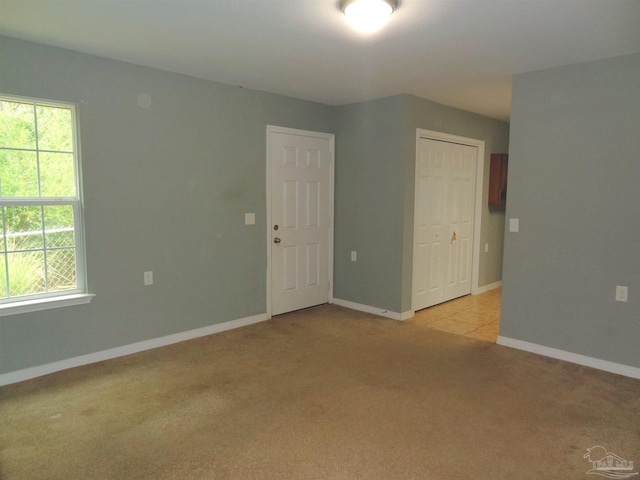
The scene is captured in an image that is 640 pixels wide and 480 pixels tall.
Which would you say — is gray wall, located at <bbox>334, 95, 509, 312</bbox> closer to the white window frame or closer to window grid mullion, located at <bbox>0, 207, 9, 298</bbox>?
the white window frame

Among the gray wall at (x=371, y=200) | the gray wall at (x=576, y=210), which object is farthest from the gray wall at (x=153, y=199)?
the gray wall at (x=576, y=210)

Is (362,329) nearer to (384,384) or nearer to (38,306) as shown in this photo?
(384,384)

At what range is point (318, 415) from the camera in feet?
8.42

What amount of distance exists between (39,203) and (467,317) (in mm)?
4127

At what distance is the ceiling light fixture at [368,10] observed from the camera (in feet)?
7.22

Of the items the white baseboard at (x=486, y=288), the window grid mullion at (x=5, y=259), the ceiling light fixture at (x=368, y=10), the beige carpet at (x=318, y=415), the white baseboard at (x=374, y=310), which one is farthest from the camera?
the white baseboard at (x=486, y=288)

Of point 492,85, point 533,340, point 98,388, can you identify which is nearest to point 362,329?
point 533,340

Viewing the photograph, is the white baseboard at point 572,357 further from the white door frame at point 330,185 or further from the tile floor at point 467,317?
the white door frame at point 330,185

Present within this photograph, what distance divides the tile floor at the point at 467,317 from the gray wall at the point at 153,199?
1865 mm

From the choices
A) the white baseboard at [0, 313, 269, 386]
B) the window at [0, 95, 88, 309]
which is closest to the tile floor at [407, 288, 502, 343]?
the white baseboard at [0, 313, 269, 386]

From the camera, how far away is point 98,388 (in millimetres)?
2895

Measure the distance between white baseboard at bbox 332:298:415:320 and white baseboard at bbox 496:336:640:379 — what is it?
100 centimetres

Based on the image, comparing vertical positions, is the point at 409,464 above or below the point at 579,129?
below

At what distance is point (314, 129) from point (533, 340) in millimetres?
3050
